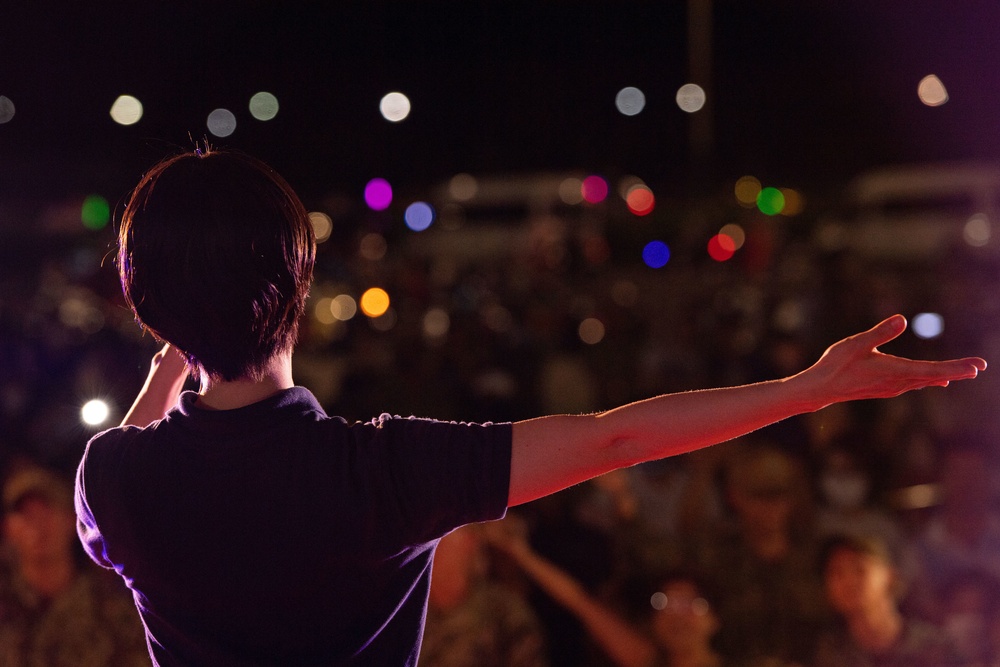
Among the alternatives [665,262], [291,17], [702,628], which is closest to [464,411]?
[702,628]

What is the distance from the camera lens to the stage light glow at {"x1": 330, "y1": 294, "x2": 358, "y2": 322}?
9.12m

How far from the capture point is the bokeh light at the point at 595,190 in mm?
14078

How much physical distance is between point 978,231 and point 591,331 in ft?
12.6

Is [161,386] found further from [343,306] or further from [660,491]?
[343,306]

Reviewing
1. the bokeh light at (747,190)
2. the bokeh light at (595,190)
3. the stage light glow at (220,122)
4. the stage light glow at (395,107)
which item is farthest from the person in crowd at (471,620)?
the bokeh light at (747,190)

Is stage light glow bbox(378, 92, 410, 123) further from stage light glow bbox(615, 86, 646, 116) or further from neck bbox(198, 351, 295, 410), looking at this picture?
neck bbox(198, 351, 295, 410)

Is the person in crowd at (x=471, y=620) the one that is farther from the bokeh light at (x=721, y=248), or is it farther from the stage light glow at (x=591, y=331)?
the bokeh light at (x=721, y=248)

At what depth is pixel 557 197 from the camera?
50.1 feet

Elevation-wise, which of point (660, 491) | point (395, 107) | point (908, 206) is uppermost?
point (395, 107)

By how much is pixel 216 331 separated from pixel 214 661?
0.39 metres

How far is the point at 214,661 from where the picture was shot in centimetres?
126

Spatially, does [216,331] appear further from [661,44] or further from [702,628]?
[661,44]

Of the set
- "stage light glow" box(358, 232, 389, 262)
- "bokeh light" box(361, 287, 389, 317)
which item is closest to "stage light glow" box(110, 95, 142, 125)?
"bokeh light" box(361, 287, 389, 317)

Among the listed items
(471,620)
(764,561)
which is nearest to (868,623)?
(764,561)
